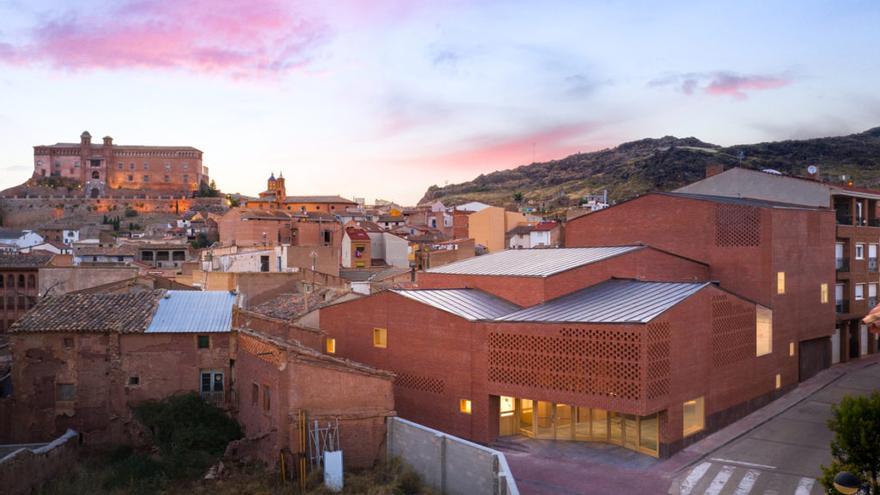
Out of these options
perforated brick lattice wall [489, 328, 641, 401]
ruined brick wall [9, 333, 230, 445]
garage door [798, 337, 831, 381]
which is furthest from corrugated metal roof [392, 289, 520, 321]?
garage door [798, 337, 831, 381]

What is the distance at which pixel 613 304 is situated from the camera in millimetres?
22938

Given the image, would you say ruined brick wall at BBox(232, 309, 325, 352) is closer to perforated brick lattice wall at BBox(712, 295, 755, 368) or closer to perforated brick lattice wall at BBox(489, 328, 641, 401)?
perforated brick lattice wall at BBox(489, 328, 641, 401)

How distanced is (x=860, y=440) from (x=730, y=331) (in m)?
11.0

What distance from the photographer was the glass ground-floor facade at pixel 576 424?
21.9 meters

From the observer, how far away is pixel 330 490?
19.9 m

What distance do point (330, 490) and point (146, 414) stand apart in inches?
401

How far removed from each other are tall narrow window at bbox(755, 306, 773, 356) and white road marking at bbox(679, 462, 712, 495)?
8157 millimetres

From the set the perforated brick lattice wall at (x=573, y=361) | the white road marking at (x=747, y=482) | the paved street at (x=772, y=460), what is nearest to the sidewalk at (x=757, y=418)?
the paved street at (x=772, y=460)

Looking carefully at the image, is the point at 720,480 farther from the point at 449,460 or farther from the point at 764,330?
the point at 764,330

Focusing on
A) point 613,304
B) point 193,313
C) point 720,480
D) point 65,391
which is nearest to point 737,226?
point 613,304

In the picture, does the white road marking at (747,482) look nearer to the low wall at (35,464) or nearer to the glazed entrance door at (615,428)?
the glazed entrance door at (615,428)

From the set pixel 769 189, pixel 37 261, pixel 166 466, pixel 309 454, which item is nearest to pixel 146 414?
pixel 166 466

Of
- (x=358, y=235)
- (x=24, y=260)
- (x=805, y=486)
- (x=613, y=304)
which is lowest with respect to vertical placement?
(x=805, y=486)

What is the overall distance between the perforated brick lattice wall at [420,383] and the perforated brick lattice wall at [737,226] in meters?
14.1
